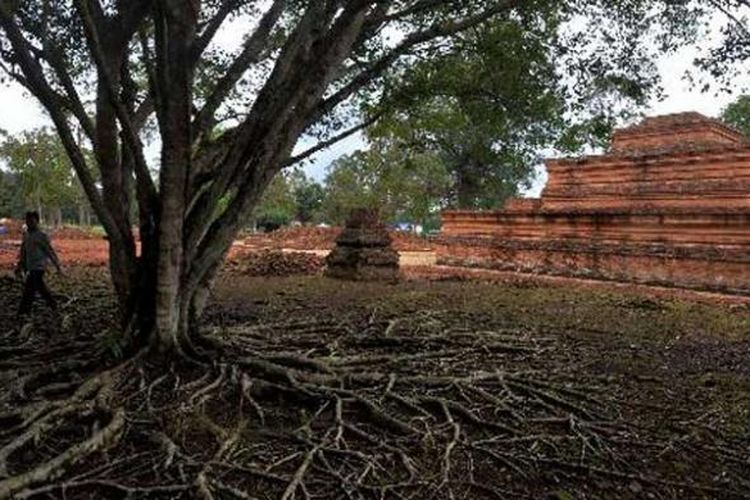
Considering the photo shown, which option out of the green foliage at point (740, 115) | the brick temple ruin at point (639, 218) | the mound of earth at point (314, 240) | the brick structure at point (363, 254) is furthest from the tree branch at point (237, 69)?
the green foliage at point (740, 115)

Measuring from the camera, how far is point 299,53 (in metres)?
5.60

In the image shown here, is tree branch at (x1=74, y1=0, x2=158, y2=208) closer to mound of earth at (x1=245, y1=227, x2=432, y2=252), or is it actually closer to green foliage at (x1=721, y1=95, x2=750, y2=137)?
mound of earth at (x1=245, y1=227, x2=432, y2=252)

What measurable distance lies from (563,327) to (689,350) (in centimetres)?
165

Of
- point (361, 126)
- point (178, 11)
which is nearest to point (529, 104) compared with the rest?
point (361, 126)

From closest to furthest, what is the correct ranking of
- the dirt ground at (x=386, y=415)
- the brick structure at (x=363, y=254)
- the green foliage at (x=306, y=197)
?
the dirt ground at (x=386, y=415)
the brick structure at (x=363, y=254)
the green foliage at (x=306, y=197)

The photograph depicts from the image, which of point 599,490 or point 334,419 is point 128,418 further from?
point 599,490

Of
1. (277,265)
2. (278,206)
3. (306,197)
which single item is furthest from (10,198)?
(277,265)

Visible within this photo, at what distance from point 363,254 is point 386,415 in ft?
33.3

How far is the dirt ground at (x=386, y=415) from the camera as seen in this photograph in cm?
395

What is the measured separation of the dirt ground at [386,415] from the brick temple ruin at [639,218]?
5745mm

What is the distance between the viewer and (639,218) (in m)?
14.7

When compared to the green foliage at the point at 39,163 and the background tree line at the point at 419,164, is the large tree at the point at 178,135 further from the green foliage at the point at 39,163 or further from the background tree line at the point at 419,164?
the green foliage at the point at 39,163

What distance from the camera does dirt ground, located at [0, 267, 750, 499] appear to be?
155 inches

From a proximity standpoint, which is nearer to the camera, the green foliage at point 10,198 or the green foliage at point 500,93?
the green foliage at point 500,93
